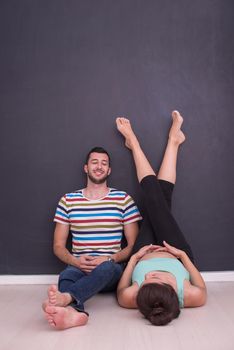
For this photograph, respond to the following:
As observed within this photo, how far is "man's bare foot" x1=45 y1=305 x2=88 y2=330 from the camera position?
6.11ft

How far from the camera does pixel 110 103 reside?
3117 millimetres

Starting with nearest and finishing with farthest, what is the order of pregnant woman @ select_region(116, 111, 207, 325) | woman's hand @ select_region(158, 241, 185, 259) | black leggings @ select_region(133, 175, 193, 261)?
pregnant woman @ select_region(116, 111, 207, 325), woman's hand @ select_region(158, 241, 185, 259), black leggings @ select_region(133, 175, 193, 261)

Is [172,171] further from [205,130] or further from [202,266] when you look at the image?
[202,266]

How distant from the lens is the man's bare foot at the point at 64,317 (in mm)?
1862

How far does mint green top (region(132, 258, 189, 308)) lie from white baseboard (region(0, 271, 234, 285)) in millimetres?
704

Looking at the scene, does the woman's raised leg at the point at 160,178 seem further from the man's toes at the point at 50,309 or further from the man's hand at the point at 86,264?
the man's toes at the point at 50,309

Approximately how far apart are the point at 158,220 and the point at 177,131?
735 mm

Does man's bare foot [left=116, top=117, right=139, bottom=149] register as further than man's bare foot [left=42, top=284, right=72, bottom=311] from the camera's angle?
Yes

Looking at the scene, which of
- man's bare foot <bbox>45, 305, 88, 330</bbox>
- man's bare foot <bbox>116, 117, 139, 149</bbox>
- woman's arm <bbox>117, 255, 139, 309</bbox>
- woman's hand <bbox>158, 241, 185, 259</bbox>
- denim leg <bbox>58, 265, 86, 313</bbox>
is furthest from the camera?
man's bare foot <bbox>116, 117, 139, 149</bbox>

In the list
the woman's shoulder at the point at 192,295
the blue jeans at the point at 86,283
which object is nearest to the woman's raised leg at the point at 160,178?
the woman's shoulder at the point at 192,295

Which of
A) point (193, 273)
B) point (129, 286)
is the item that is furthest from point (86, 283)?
point (193, 273)

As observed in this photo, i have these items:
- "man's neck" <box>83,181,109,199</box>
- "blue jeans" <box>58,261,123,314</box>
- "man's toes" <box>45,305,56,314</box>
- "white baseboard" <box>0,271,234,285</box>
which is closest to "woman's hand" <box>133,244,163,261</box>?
"blue jeans" <box>58,261,123,314</box>

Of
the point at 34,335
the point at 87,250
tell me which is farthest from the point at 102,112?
the point at 34,335

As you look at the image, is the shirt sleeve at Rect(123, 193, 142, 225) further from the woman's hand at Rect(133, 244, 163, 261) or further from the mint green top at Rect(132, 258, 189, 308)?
the mint green top at Rect(132, 258, 189, 308)
